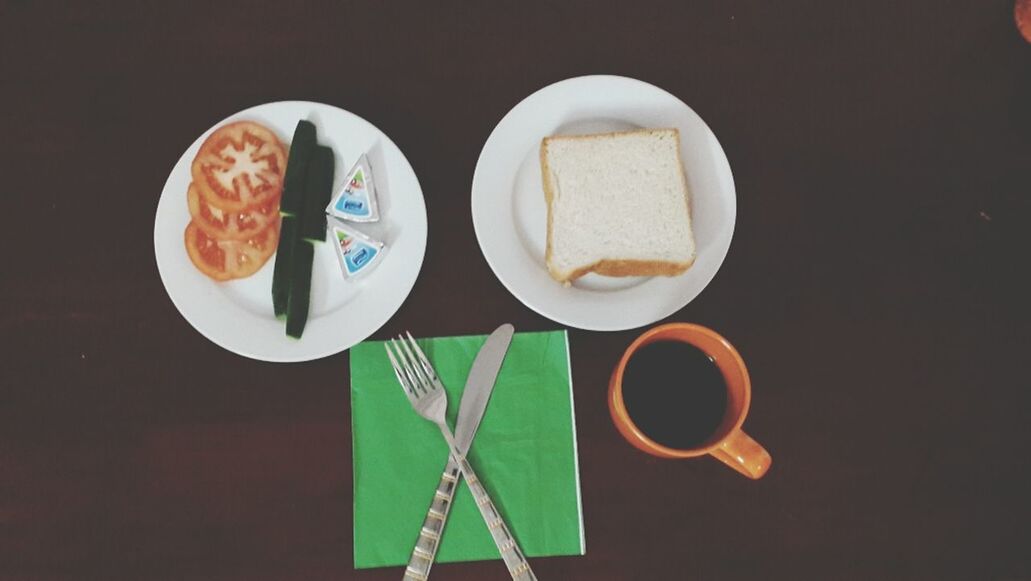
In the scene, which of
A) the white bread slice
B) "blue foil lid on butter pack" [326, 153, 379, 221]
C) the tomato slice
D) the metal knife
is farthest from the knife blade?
the tomato slice

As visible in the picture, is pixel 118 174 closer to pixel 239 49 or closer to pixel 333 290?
pixel 239 49

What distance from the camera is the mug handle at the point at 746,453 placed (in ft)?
2.40

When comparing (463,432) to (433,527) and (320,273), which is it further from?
(320,273)

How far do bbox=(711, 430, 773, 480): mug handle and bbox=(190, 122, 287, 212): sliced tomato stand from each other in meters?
0.66

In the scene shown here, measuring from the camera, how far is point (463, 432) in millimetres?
847

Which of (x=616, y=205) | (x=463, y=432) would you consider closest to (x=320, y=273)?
(x=463, y=432)

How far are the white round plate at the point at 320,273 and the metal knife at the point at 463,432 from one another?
134 millimetres

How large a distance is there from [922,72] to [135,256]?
114cm

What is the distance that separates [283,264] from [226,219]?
100 millimetres

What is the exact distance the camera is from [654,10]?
970 mm

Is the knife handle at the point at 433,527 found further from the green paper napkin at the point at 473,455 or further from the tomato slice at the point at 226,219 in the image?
the tomato slice at the point at 226,219

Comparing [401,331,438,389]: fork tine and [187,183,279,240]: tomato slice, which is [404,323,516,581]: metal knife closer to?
[401,331,438,389]: fork tine

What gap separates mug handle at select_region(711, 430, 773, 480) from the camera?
28.8 inches

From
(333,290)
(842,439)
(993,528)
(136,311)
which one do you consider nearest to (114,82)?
(136,311)
